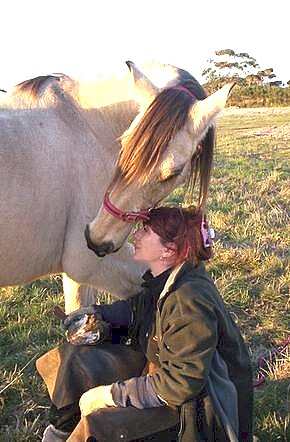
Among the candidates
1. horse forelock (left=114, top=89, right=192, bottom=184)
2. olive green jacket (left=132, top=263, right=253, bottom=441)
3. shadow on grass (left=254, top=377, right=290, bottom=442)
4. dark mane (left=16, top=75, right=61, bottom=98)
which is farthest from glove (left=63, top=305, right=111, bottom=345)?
dark mane (left=16, top=75, right=61, bottom=98)

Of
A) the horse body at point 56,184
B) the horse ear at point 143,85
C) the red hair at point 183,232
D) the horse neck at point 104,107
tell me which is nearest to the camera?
the red hair at point 183,232

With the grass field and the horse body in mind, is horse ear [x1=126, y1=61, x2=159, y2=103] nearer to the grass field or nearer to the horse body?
the horse body

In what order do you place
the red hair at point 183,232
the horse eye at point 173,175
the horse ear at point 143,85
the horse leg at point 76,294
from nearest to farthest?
the red hair at point 183,232 < the horse eye at point 173,175 < the horse ear at point 143,85 < the horse leg at point 76,294

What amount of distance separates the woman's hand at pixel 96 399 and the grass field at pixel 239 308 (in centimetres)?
52

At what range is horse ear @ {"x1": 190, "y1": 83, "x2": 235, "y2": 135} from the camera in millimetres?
2320

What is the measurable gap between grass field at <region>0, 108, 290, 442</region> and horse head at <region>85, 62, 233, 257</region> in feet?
2.98

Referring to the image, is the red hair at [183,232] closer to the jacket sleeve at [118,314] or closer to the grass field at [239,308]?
the jacket sleeve at [118,314]

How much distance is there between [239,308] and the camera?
12.9 ft

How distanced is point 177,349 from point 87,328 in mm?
544

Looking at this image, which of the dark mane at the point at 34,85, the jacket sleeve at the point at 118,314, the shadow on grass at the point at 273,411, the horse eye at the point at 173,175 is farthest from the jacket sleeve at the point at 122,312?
the dark mane at the point at 34,85

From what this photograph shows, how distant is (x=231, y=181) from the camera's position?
8523 millimetres

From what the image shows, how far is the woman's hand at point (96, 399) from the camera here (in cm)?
219

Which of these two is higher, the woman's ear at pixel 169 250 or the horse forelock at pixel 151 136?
the horse forelock at pixel 151 136

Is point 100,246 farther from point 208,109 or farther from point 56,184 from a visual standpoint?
point 208,109
